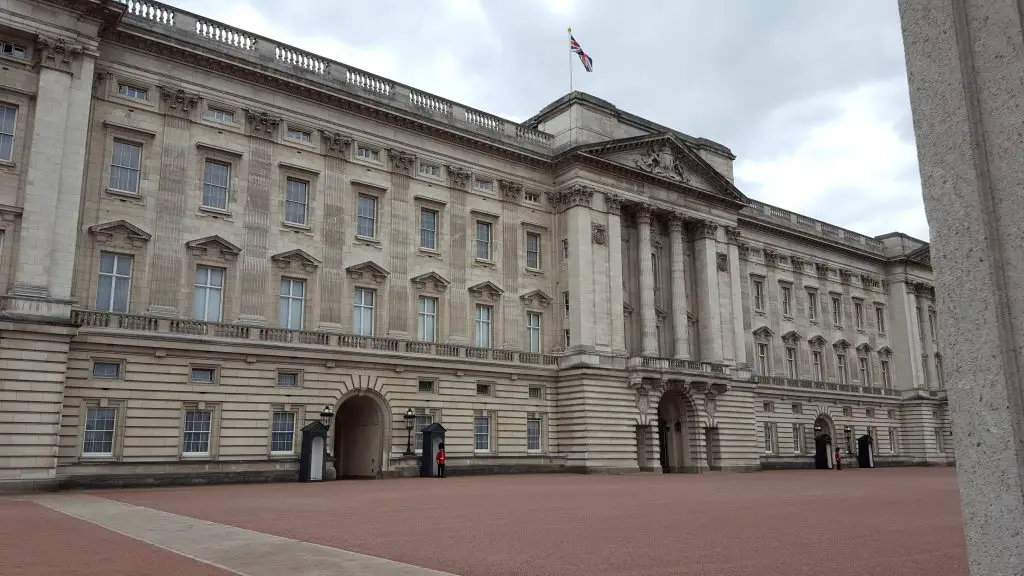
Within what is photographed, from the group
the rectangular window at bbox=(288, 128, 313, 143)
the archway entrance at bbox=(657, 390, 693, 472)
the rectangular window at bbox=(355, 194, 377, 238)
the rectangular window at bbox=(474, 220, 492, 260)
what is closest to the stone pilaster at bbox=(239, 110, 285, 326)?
the rectangular window at bbox=(288, 128, 313, 143)

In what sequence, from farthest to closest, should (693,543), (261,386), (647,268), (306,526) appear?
(647,268), (261,386), (306,526), (693,543)

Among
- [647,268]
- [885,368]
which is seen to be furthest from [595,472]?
[885,368]

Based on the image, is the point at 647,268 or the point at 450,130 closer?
the point at 450,130

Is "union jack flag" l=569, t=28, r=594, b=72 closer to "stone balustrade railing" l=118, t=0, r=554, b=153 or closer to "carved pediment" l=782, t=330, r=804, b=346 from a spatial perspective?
"stone balustrade railing" l=118, t=0, r=554, b=153

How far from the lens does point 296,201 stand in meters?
37.8

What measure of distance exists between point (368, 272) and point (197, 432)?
11237 millimetres

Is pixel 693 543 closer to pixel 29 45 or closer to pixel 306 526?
pixel 306 526

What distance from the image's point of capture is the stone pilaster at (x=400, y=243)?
1564 inches

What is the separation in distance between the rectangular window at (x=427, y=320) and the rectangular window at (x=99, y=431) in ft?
50.0

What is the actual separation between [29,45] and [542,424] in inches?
1199

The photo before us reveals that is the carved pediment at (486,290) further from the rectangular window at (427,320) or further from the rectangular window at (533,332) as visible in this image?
the rectangular window at (533,332)

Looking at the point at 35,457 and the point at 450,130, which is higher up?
the point at 450,130

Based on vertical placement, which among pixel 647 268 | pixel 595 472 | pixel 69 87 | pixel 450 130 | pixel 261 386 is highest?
pixel 450 130

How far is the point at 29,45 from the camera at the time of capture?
30.0 metres
